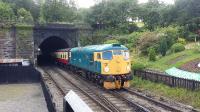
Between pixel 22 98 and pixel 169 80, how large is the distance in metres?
11.2

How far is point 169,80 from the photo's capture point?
68.1 feet

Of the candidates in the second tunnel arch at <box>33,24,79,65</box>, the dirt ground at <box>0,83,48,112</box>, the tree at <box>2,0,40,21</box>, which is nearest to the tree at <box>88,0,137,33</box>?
the second tunnel arch at <box>33,24,79,65</box>

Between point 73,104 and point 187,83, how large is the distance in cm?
1059

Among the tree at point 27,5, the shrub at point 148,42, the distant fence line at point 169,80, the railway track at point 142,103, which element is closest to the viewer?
the railway track at point 142,103

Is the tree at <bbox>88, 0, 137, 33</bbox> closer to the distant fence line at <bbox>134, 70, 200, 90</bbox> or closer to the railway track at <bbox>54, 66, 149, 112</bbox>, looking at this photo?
the distant fence line at <bbox>134, 70, 200, 90</bbox>

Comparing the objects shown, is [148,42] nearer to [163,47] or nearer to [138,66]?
[163,47]

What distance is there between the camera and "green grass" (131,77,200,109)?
1749 cm

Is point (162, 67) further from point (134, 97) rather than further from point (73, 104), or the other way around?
point (73, 104)

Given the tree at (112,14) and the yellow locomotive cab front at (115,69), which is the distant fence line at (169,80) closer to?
the yellow locomotive cab front at (115,69)

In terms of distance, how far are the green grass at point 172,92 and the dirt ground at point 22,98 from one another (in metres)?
6.39

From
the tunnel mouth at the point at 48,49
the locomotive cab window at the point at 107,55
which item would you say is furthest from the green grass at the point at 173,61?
the tunnel mouth at the point at 48,49

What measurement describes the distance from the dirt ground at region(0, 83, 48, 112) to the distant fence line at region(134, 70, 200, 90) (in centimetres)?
690

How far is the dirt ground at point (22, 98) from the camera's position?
22.2 m

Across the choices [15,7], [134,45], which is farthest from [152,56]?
[15,7]
